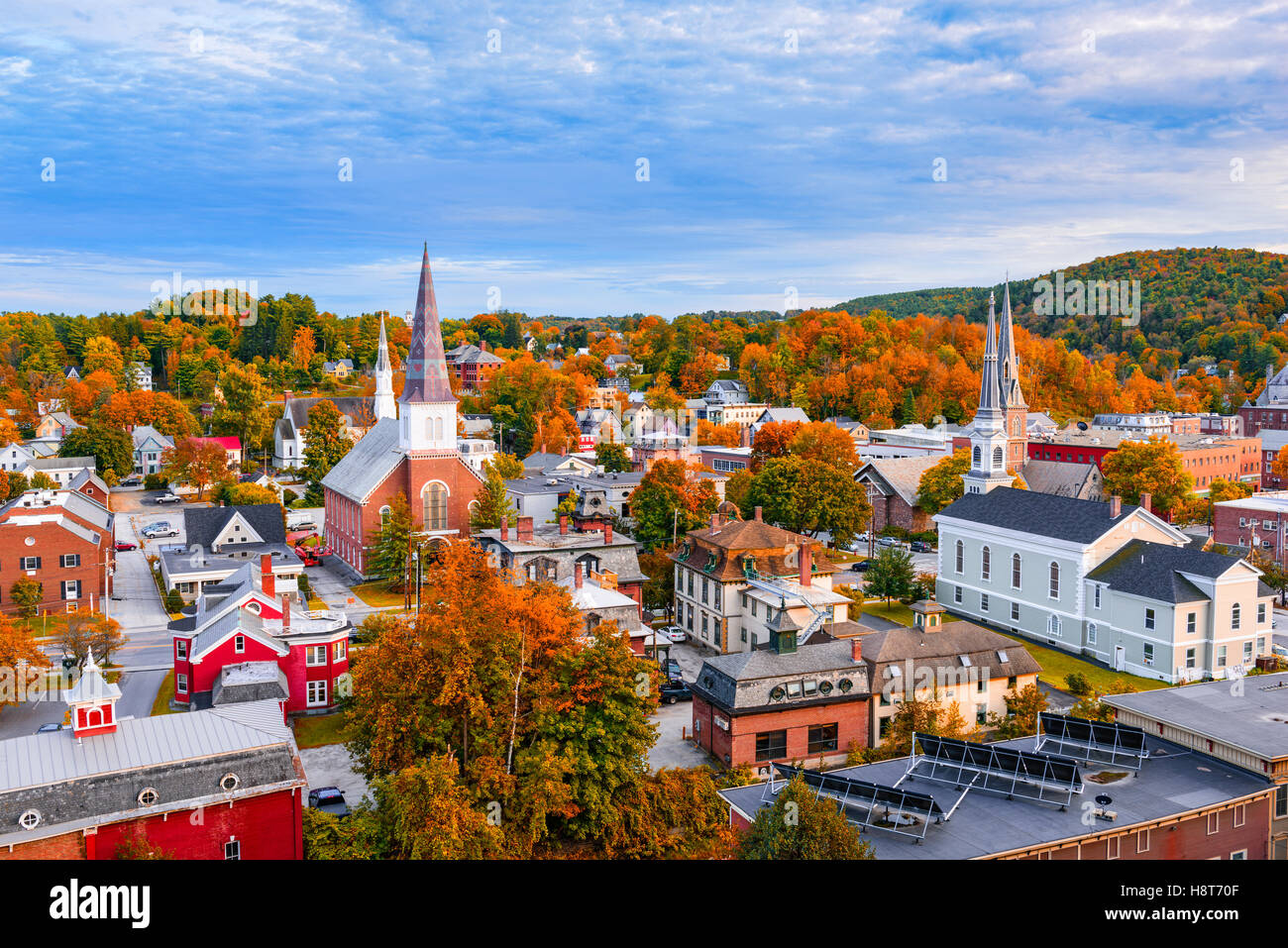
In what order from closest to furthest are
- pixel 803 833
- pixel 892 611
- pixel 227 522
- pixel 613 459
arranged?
pixel 803 833
pixel 892 611
pixel 227 522
pixel 613 459

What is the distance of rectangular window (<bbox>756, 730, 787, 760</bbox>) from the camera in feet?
105

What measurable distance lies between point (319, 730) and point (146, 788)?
13.5m

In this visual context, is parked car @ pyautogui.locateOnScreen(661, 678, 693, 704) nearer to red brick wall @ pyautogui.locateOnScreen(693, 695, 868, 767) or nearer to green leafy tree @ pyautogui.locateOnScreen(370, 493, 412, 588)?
red brick wall @ pyautogui.locateOnScreen(693, 695, 868, 767)

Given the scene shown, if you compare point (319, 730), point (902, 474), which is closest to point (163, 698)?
point (319, 730)

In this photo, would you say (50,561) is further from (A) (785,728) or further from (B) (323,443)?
(B) (323,443)

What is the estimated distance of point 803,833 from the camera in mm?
16562

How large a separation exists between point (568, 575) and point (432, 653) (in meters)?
19.7

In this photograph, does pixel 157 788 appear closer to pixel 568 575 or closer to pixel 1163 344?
pixel 568 575

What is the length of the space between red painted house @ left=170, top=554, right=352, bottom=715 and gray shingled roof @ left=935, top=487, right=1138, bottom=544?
32.5 meters

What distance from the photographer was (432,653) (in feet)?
84.7

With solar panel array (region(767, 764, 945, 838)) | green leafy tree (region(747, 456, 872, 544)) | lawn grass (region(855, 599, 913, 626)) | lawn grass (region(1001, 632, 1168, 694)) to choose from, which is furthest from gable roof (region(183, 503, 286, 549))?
solar panel array (region(767, 764, 945, 838))
